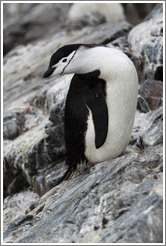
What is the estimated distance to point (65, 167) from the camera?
3.35 metres

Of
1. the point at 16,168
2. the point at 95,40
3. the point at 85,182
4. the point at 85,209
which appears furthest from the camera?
the point at 95,40

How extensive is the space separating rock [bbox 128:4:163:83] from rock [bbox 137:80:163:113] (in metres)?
0.23

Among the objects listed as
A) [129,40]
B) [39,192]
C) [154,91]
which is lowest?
[39,192]

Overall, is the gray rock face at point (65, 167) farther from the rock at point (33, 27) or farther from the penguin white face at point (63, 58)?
the rock at point (33, 27)

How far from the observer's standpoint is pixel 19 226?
8.75 feet

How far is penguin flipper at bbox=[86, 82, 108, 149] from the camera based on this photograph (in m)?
2.59

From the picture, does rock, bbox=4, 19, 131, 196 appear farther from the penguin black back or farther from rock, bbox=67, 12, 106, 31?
the penguin black back

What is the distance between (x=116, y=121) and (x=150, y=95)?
826mm

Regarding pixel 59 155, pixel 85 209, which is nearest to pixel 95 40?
pixel 59 155

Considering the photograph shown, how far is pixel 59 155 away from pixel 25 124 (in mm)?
710

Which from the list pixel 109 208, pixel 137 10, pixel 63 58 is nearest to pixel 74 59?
pixel 63 58

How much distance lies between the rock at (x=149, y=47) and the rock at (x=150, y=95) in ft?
0.74

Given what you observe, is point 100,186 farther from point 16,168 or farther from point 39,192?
point 16,168

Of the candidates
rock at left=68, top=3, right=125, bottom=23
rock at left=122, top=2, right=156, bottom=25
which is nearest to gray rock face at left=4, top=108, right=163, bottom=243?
rock at left=68, top=3, right=125, bottom=23
